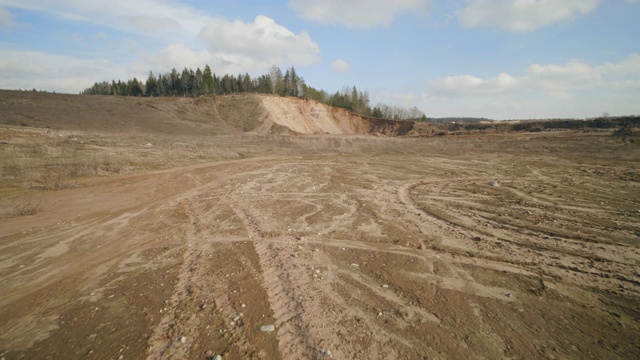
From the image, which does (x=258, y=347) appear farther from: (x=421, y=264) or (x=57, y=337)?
(x=421, y=264)

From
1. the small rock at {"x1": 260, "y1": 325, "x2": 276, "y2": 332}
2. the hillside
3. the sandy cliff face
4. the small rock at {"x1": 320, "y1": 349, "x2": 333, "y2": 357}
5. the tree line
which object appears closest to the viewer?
the small rock at {"x1": 320, "y1": 349, "x2": 333, "y2": 357}

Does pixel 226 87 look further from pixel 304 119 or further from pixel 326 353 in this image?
pixel 326 353

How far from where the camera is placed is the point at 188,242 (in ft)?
26.6

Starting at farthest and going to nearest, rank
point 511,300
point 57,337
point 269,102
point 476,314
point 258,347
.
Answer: point 269,102
point 511,300
point 476,314
point 57,337
point 258,347

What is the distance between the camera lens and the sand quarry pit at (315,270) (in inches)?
178

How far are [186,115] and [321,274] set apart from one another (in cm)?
5334

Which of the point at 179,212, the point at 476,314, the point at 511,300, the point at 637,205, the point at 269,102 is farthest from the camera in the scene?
the point at 269,102

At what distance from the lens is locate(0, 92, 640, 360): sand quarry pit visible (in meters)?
4.52

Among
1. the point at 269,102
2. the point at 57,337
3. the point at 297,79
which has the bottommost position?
the point at 57,337

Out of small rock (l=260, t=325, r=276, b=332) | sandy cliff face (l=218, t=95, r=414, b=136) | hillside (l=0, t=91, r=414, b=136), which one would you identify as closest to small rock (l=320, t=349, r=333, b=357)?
small rock (l=260, t=325, r=276, b=332)

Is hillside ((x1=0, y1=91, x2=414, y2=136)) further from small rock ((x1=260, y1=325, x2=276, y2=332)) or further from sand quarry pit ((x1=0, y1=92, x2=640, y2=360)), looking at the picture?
small rock ((x1=260, y1=325, x2=276, y2=332))

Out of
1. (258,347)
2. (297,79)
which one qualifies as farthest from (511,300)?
(297,79)

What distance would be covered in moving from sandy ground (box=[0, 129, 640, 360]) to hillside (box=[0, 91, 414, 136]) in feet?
106

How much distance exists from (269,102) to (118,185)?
46395mm
